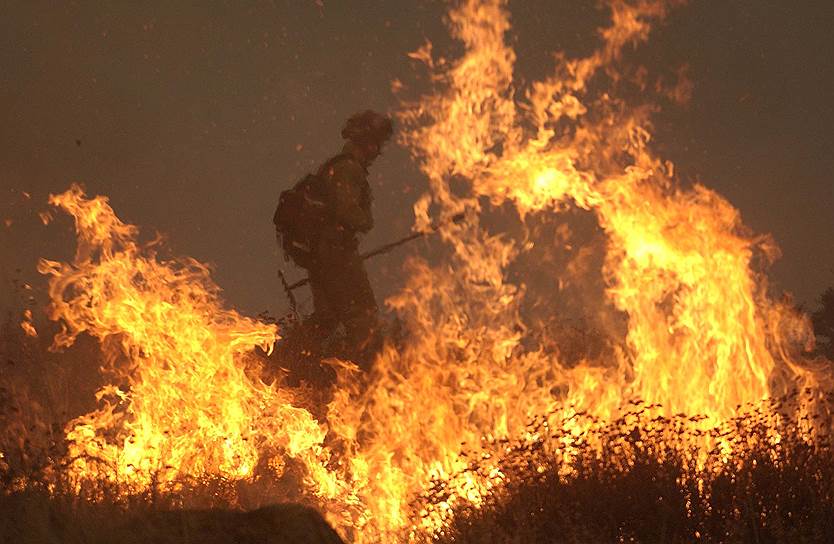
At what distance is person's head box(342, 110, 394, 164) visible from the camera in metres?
9.39

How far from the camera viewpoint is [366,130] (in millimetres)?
9414

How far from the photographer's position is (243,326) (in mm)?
8906

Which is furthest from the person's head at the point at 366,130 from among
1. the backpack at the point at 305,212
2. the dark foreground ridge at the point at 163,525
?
the dark foreground ridge at the point at 163,525

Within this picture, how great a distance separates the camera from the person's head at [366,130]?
30.8 feet

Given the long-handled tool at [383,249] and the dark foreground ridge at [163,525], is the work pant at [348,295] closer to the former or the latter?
the long-handled tool at [383,249]

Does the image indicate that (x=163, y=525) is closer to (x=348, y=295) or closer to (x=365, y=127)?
(x=348, y=295)

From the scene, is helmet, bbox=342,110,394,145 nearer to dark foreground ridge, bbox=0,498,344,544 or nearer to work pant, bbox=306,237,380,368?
work pant, bbox=306,237,380,368

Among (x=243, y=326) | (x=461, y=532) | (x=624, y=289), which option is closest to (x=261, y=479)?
(x=243, y=326)

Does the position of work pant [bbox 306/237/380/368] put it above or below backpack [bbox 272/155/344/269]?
below

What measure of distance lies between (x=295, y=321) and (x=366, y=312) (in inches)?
64.2

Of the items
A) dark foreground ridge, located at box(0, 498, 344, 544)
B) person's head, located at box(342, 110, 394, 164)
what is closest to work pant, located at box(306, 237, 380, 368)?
person's head, located at box(342, 110, 394, 164)

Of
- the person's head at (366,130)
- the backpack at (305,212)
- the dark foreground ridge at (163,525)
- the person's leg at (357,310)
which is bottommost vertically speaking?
the dark foreground ridge at (163,525)

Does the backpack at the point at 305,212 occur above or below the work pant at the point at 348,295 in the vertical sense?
above

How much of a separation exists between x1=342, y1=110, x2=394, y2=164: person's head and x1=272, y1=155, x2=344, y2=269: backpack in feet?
0.91
